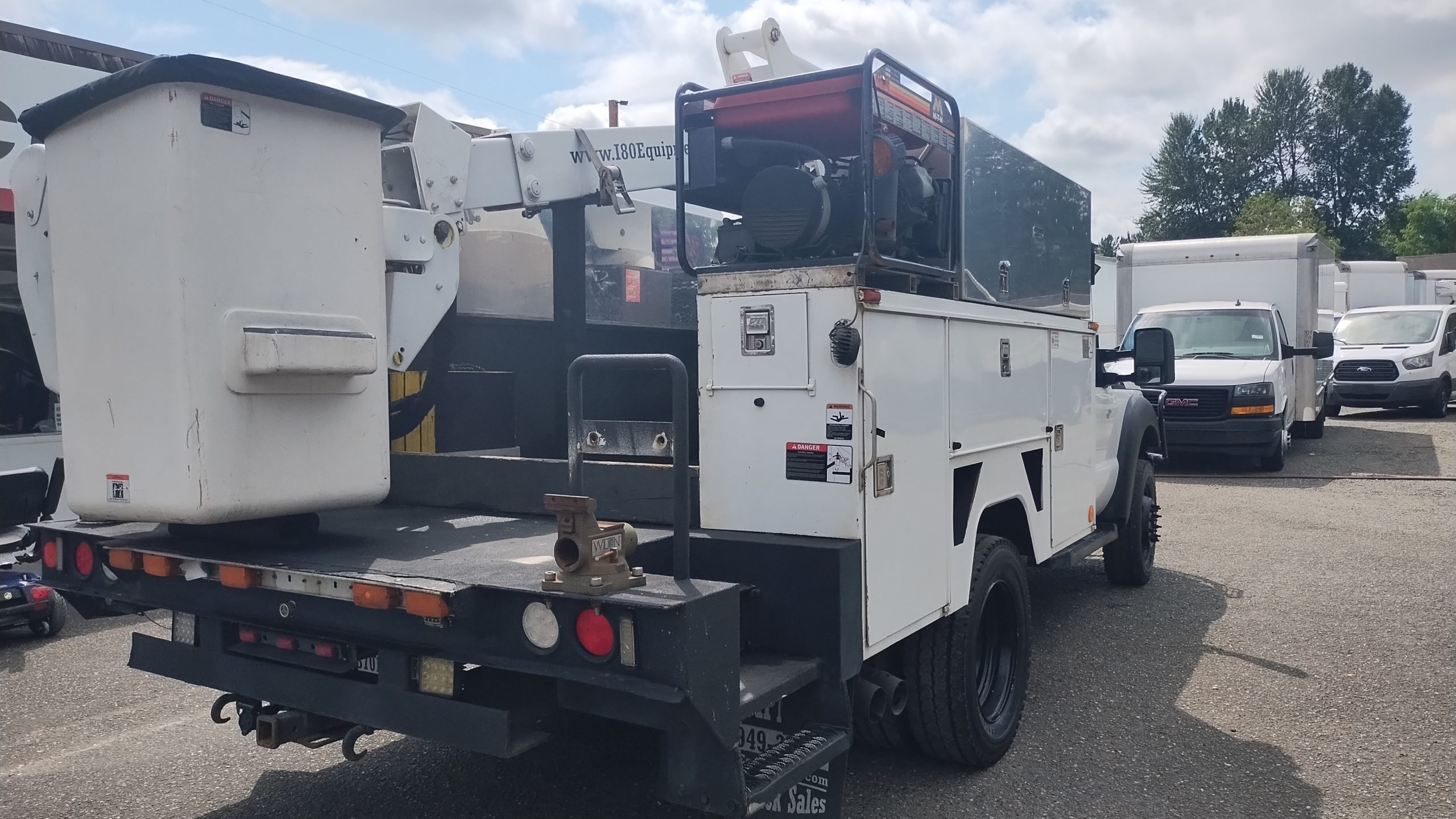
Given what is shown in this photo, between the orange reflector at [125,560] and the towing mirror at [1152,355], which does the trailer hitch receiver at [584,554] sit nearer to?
the orange reflector at [125,560]

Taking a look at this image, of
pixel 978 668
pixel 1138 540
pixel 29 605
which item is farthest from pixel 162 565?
pixel 1138 540

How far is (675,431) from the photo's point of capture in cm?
276

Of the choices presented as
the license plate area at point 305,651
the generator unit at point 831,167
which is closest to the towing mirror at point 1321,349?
the generator unit at point 831,167

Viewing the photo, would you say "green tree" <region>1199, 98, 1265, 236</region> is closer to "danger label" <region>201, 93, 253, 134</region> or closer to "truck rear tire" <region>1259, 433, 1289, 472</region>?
"truck rear tire" <region>1259, 433, 1289, 472</region>

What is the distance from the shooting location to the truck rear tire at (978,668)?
397cm

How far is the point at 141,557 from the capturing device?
11.4 feet

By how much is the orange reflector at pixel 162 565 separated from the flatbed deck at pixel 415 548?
0.04m

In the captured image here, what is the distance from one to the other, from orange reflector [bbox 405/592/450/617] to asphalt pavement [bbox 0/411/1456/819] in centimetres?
141

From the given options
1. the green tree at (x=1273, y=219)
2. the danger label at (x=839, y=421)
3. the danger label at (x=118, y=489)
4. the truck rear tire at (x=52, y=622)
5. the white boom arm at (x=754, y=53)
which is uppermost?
the green tree at (x=1273, y=219)

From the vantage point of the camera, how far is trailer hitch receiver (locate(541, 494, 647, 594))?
2590mm

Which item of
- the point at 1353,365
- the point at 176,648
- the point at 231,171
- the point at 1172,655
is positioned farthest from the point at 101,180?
the point at 1353,365

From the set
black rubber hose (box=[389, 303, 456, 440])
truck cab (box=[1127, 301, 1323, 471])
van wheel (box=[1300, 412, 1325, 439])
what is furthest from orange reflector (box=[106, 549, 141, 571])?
van wheel (box=[1300, 412, 1325, 439])

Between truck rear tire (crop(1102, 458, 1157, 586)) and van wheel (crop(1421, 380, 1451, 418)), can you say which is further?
van wheel (crop(1421, 380, 1451, 418))

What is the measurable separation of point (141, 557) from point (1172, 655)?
196 inches
